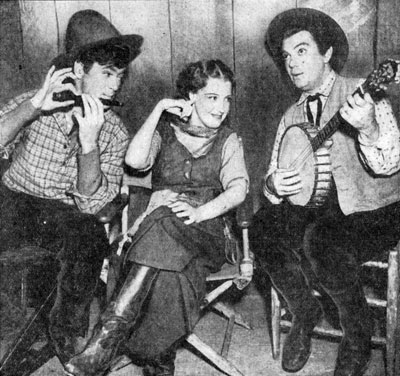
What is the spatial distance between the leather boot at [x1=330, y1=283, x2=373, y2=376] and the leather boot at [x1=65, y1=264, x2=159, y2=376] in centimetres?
78

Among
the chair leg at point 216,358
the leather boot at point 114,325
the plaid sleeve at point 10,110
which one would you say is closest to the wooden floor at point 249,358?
the chair leg at point 216,358

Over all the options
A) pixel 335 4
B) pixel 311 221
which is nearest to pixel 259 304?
pixel 311 221

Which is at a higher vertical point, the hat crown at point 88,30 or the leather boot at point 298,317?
the hat crown at point 88,30

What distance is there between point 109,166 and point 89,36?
68 cm

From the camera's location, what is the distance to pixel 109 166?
2604 mm

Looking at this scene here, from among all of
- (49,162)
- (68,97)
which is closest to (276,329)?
(49,162)

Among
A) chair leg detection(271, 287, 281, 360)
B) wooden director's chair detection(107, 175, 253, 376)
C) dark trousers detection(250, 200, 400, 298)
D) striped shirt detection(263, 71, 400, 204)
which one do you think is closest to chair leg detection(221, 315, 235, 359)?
wooden director's chair detection(107, 175, 253, 376)

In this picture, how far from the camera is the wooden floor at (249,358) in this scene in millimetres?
2400

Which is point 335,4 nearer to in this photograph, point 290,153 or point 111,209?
point 290,153

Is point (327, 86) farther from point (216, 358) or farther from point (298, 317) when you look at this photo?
point (216, 358)

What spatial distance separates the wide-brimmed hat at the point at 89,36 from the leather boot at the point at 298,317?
1.41 m

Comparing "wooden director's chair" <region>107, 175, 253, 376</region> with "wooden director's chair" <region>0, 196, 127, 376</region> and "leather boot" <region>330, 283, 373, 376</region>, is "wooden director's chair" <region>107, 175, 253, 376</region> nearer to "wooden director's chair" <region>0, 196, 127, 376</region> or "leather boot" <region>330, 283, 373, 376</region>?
"wooden director's chair" <region>0, 196, 127, 376</region>

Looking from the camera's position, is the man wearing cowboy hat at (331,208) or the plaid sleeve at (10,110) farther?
the plaid sleeve at (10,110)

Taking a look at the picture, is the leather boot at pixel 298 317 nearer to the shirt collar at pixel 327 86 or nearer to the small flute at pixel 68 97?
the shirt collar at pixel 327 86
